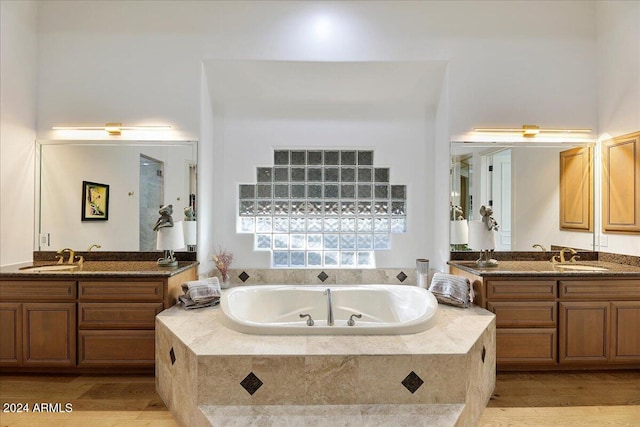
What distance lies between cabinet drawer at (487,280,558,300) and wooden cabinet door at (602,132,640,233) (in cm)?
98

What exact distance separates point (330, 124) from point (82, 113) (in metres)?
2.20

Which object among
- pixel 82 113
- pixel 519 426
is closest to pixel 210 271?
pixel 82 113

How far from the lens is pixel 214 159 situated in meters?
3.41

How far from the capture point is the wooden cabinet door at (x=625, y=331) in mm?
2607

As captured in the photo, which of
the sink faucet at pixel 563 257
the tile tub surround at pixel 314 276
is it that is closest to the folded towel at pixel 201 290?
the tile tub surround at pixel 314 276

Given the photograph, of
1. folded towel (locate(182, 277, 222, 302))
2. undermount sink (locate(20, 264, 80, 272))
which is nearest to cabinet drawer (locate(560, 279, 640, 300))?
folded towel (locate(182, 277, 222, 302))

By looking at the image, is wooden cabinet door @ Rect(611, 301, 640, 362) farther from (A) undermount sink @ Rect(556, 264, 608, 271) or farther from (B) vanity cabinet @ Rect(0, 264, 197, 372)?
(B) vanity cabinet @ Rect(0, 264, 197, 372)

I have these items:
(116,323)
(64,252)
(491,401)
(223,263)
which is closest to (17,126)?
(64,252)

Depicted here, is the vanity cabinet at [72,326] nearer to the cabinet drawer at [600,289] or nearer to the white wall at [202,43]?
the white wall at [202,43]

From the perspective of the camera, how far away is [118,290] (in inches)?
99.4

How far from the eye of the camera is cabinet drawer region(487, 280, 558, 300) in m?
2.61

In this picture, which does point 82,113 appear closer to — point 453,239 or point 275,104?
point 275,104

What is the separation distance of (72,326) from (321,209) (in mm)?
2174

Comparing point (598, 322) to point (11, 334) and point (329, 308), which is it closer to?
point (329, 308)
